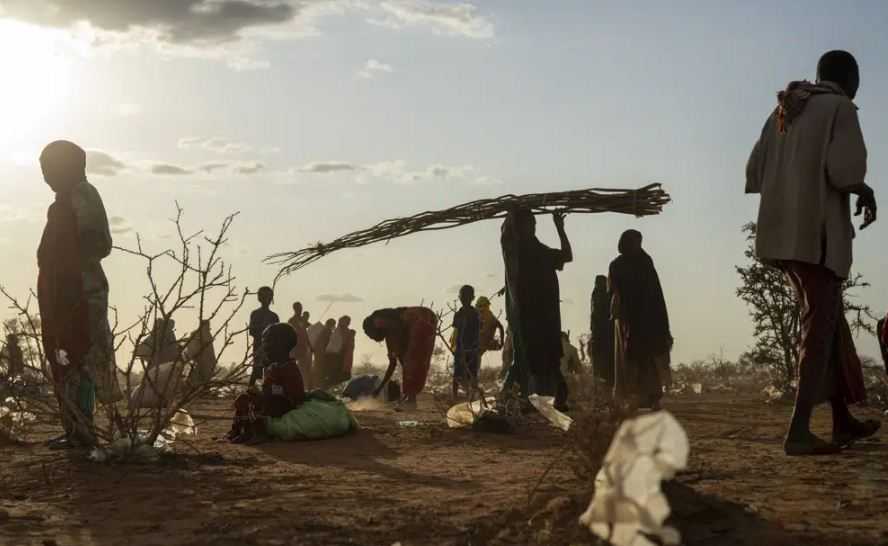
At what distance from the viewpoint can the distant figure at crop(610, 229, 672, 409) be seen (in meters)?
10.8

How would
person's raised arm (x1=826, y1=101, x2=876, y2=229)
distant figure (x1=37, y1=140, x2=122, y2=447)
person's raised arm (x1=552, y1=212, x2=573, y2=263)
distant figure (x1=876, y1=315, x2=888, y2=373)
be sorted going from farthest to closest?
person's raised arm (x1=552, y1=212, x2=573, y2=263)
distant figure (x1=37, y1=140, x2=122, y2=447)
distant figure (x1=876, y1=315, x2=888, y2=373)
person's raised arm (x1=826, y1=101, x2=876, y2=229)

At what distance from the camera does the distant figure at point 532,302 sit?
1055cm

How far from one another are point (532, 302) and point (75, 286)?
4785 millimetres

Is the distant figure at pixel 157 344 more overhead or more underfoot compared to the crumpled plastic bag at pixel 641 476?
more overhead

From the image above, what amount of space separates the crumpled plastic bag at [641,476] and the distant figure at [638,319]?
8.73 metres

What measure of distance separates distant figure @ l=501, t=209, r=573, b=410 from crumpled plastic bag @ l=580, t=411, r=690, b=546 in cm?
847

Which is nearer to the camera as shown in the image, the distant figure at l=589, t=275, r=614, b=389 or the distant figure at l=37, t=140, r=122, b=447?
the distant figure at l=37, t=140, r=122, b=447

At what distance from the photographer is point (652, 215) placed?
398 inches

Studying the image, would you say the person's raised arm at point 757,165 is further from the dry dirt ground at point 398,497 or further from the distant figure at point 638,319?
the distant figure at point 638,319

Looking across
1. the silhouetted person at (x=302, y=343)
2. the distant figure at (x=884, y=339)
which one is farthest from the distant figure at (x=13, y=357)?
the silhouetted person at (x=302, y=343)

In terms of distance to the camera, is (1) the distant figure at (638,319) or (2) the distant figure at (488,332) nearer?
(1) the distant figure at (638,319)

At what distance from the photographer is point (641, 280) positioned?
10.8 m

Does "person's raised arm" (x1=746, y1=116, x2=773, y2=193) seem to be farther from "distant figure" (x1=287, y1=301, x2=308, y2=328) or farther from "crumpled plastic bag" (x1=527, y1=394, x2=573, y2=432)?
"distant figure" (x1=287, y1=301, x2=308, y2=328)

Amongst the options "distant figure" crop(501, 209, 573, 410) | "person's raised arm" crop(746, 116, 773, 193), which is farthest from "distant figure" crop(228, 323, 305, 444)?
"person's raised arm" crop(746, 116, 773, 193)
